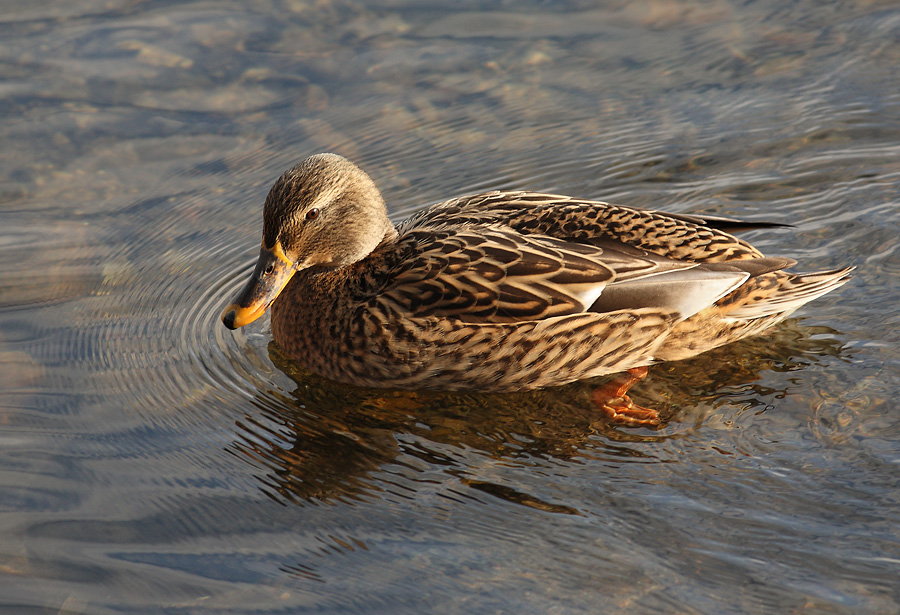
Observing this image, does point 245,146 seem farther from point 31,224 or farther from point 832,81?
point 832,81

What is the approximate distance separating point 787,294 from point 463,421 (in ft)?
7.32

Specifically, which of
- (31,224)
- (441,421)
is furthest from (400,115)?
(441,421)

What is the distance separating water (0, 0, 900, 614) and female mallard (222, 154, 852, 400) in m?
0.28

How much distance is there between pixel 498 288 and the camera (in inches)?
251

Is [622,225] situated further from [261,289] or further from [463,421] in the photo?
[261,289]

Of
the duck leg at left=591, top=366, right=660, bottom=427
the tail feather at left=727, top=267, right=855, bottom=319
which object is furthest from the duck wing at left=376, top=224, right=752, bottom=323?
the duck leg at left=591, top=366, right=660, bottom=427

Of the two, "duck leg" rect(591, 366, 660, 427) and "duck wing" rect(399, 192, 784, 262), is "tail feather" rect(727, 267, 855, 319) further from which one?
"duck leg" rect(591, 366, 660, 427)

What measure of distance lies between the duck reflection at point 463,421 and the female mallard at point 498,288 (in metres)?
0.13

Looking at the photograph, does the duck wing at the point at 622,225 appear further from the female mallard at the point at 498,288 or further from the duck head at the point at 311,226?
the duck head at the point at 311,226

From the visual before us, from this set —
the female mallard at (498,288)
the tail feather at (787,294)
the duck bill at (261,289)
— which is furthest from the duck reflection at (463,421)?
Answer: the duck bill at (261,289)

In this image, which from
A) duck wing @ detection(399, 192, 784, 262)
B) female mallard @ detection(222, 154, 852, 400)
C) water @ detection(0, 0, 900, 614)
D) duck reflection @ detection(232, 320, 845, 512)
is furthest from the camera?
duck wing @ detection(399, 192, 784, 262)

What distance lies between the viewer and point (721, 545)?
5.10 meters

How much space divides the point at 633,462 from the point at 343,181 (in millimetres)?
2672

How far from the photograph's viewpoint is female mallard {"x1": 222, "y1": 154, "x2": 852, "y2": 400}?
6.41m
